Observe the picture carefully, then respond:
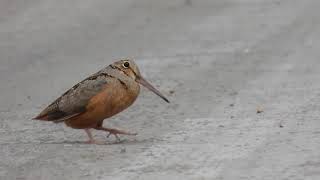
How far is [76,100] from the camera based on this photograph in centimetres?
827

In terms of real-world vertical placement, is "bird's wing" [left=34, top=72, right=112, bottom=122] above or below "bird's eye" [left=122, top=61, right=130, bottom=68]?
below

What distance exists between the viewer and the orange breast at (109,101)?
26.8 ft

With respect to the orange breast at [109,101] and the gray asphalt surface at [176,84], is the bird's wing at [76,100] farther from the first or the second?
the gray asphalt surface at [176,84]

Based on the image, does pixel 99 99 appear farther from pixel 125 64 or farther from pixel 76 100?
pixel 125 64

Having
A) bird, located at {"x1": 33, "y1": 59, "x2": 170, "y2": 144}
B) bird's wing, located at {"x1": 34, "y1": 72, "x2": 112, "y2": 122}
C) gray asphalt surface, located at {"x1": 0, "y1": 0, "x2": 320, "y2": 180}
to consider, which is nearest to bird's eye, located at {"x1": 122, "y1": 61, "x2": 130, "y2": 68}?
bird, located at {"x1": 33, "y1": 59, "x2": 170, "y2": 144}

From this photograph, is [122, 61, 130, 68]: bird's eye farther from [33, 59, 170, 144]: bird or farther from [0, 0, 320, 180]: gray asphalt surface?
[0, 0, 320, 180]: gray asphalt surface

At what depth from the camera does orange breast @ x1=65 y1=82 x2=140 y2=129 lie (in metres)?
8.18

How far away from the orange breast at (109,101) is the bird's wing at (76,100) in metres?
0.05

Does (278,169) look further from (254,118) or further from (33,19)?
(33,19)

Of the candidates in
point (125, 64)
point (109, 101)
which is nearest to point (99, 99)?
point (109, 101)

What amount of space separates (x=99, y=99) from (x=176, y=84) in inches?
131

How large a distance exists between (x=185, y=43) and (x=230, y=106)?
15.6ft

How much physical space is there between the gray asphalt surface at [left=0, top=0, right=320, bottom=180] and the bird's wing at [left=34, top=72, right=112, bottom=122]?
28 cm

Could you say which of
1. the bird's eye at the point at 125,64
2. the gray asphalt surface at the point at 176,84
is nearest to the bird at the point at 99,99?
the bird's eye at the point at 125,64
